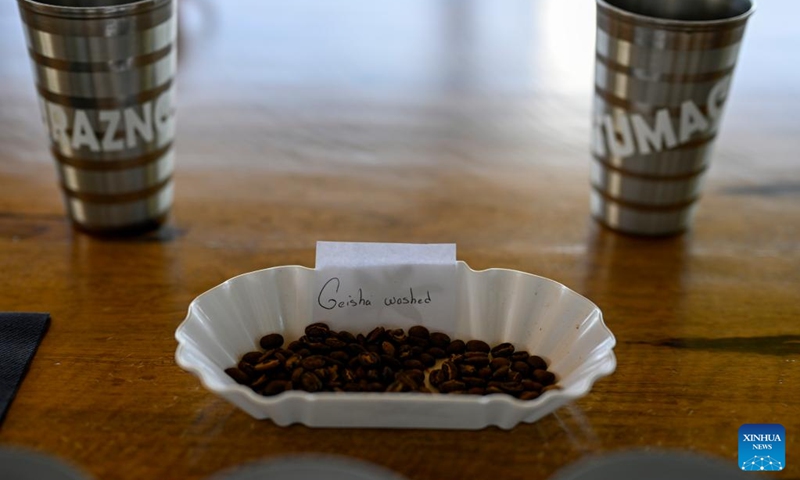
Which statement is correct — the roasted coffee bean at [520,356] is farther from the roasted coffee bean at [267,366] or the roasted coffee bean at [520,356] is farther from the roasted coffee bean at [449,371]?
the roasted coffee bean at [267,366]

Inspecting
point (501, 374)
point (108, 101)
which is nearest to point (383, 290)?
point (501, 374)

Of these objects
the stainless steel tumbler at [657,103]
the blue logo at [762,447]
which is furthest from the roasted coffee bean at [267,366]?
the stainless steel tumbler at [657,103]

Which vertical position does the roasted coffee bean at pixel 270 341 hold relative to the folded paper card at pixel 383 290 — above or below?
below

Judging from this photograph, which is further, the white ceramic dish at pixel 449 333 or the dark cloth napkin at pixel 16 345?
the dark cloth napkin at pixel 16 345

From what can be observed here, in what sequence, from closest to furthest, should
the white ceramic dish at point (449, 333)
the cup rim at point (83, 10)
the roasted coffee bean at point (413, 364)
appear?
the white ceramic dish at point (449, 333) < the roasted coffee bean at point (413, 364) < the cup rim at point (83, 10)

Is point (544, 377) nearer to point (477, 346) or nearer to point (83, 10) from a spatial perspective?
point (477, 346)

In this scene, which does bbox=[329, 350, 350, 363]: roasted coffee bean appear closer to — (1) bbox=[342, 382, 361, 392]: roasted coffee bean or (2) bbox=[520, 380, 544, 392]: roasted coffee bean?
(1) bbox=[342, 382, 361, 392]: roasted coffee bean

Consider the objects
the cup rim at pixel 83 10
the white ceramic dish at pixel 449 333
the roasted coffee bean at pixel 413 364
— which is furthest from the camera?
the cup rim at pixel 83 10
